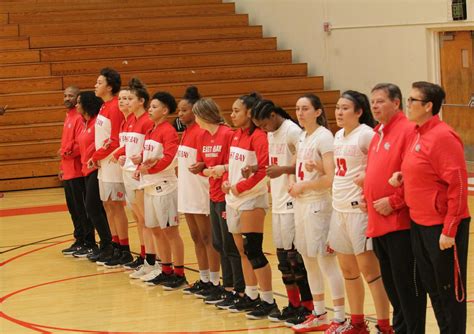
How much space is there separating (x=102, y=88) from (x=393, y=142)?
4.93m

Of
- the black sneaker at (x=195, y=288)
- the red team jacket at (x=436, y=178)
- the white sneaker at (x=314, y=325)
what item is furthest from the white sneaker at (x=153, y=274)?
the red team jacket at (x=436, y=178)

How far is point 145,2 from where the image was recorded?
71.2 ft

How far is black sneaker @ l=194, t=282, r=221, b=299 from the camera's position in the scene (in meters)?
8.34

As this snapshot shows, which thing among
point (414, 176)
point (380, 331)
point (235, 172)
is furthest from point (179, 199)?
point (414, 176)

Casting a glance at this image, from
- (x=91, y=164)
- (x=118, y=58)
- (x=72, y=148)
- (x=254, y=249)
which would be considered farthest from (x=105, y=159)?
(x=118, y=58)

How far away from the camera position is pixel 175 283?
8836 mm

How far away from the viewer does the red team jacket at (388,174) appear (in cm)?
581

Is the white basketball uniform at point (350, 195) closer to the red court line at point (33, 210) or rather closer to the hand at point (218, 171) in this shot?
the hand at point (218, 171)

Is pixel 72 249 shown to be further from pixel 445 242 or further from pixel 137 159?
pixel 445 242

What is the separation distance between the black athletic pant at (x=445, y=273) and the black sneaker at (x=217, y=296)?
282 centimetres

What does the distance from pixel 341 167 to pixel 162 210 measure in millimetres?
2839

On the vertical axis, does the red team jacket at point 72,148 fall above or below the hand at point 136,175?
above

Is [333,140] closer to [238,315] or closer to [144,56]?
[238,315]

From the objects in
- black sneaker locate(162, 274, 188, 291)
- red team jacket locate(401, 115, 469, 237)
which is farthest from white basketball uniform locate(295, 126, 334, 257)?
black sneaker locate(162, 274, 188, 291)
